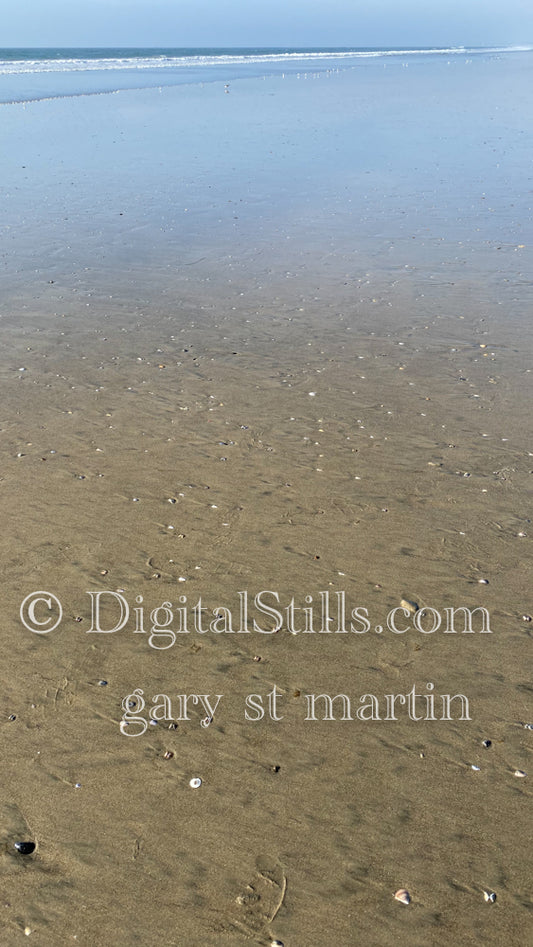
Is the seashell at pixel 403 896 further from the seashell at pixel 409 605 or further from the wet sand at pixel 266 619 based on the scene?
the seashell at pixel 409 605

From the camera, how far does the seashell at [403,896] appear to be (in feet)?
12.2

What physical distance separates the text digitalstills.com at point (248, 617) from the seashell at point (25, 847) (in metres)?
1.59

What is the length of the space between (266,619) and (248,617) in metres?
0.13

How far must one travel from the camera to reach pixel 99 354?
1009 centimetres

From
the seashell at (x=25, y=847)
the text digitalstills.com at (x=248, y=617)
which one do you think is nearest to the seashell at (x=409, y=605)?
the text digitalstills.com at (x=248, y=617)

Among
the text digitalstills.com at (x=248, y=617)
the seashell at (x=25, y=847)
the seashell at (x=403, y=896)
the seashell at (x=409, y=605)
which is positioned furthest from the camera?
the seashell at (x=409, y=605)

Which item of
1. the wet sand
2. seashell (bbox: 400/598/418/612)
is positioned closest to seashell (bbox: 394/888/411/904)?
the wet sand

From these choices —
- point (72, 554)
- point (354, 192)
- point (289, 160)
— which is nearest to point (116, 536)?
point (72, 554)

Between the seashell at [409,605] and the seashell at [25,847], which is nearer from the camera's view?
the seashell at [25,847]

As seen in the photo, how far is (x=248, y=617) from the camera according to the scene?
5535mm

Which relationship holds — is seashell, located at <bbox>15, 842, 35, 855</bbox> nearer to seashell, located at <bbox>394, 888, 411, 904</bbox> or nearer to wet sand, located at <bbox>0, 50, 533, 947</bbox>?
wet sand, located at <bbox>0, 50, 533, 947</bbox>

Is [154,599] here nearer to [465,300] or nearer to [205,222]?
[465,300]

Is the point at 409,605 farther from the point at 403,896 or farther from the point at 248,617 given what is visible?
the point at 403,896

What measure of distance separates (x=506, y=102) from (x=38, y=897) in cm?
4620
